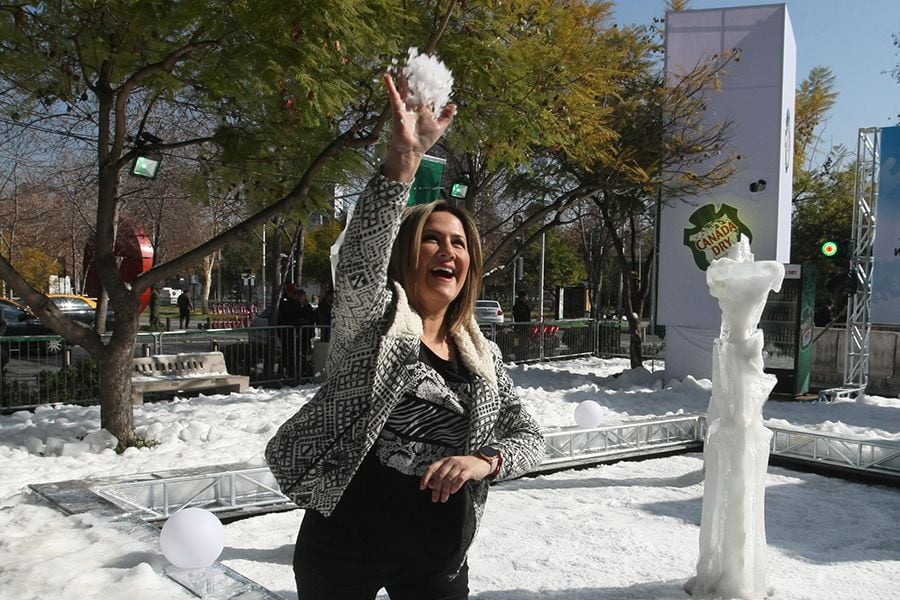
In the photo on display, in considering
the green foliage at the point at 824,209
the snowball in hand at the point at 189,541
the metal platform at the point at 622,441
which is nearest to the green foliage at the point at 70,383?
the metal platform at the point at 622,441

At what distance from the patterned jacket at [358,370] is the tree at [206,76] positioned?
5.57 meters

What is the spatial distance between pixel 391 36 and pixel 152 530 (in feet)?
19.1

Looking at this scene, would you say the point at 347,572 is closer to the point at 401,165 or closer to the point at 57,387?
the point at 401,165

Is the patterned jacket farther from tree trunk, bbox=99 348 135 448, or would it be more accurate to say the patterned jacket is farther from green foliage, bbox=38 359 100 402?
green foliage, bbox=38 359 100 402

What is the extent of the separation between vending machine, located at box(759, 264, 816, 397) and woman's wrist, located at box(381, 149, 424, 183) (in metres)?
14.2

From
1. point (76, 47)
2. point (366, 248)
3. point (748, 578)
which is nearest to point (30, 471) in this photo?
point (76, 47)

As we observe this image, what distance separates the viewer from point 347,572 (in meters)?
2.06

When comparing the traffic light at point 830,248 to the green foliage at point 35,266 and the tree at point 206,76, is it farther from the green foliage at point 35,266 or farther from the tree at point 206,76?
the green foliage at point 35,266

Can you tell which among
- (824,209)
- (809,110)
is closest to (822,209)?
(824,209)

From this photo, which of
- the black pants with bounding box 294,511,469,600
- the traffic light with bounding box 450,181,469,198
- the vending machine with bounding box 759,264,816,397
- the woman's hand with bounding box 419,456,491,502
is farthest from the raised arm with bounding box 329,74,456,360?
the vending machine with bounding box 759,264,816,397

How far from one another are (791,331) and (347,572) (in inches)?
575

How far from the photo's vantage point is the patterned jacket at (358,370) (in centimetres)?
191

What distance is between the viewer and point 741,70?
1438 centimetres

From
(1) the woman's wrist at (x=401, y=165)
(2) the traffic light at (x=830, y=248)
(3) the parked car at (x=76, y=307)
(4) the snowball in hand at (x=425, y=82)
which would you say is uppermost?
(2) the traffic light at (x=830, y=248)
